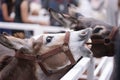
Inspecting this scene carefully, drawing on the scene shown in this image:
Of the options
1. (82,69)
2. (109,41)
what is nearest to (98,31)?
(109,41)

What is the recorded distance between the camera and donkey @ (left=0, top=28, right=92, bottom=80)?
3.81 feet

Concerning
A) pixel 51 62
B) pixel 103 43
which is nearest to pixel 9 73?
pixel 51 62

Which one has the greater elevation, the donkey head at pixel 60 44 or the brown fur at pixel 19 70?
the donkey head at pixel 60 44

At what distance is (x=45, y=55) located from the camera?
3.96 ft

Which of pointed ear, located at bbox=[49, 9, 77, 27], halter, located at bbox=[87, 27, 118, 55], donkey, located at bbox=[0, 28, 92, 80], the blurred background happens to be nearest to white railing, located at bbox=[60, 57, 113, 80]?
donkey, located at bbox=[0, 28, 92, 80]

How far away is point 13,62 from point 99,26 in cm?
64

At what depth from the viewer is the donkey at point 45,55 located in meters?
1.16

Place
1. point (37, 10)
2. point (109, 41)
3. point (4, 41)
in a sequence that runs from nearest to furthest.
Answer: point (4, 41), point (109, 41), point (37, 10)

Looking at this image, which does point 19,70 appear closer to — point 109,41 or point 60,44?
point 60,44

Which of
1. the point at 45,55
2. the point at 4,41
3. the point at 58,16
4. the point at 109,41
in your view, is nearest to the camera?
the point at 4,41

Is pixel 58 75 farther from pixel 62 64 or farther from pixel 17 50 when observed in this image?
pixel 17 50

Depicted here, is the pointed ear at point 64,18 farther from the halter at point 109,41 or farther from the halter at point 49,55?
the halter at point 49,55

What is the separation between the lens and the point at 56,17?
1.68 meters

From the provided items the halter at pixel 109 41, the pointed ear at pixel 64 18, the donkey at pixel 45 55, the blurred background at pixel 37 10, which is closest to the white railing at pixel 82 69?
the donkey at pixel 45 55
